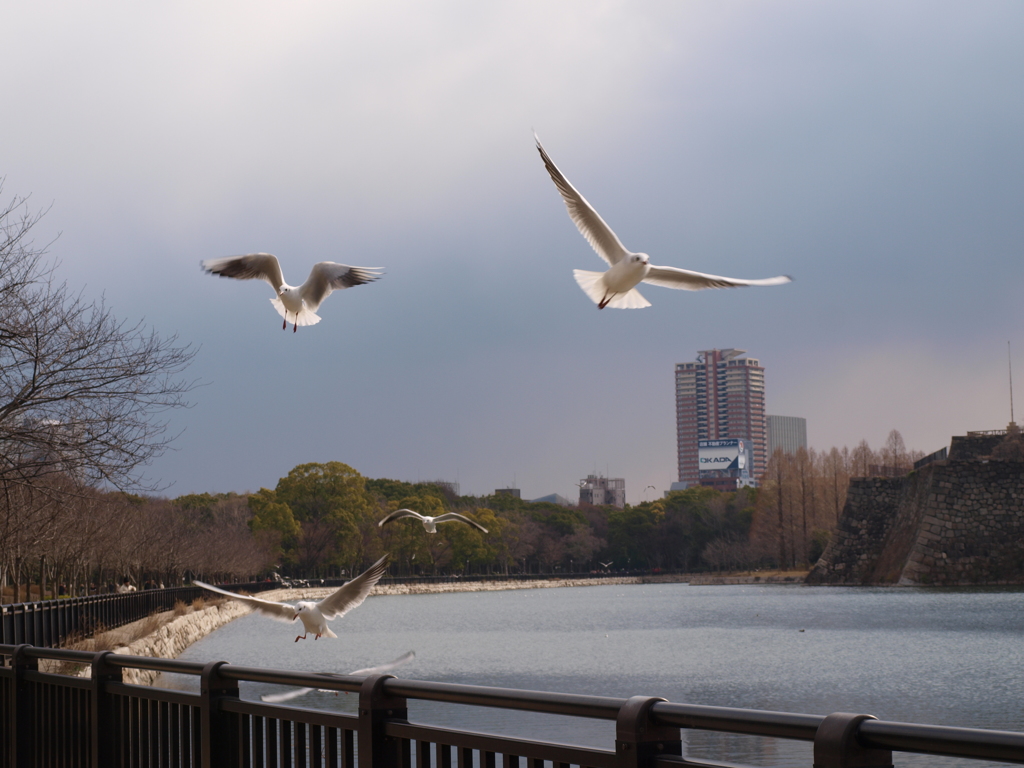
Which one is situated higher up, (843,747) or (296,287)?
(296,287)

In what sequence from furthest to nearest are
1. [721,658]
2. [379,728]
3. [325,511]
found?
[325,511], [721,658], [379,728]

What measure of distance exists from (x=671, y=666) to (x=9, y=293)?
17.7 meters

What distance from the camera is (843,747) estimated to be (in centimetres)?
222

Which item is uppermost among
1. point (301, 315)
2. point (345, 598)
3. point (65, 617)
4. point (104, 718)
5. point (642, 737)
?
point (301, 315)

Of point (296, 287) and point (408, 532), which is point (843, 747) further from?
point (408, 532)

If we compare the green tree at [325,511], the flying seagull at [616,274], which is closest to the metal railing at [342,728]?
the flying seagull at [616,274]

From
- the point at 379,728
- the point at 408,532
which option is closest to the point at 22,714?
the point at 379,728

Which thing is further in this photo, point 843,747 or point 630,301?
point 630,301

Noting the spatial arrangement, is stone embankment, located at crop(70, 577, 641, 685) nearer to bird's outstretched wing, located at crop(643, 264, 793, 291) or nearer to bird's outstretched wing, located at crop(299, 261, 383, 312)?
bird's outstretched wing, located at crop(299, 261, 383, 312)

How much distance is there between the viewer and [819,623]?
38406mm

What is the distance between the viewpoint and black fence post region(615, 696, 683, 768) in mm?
2654

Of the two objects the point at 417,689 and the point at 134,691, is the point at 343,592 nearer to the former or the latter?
the point at 134,691

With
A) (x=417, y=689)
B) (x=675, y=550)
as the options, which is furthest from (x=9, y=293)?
(x=675, y=550)

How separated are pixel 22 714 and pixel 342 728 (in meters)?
3.42
